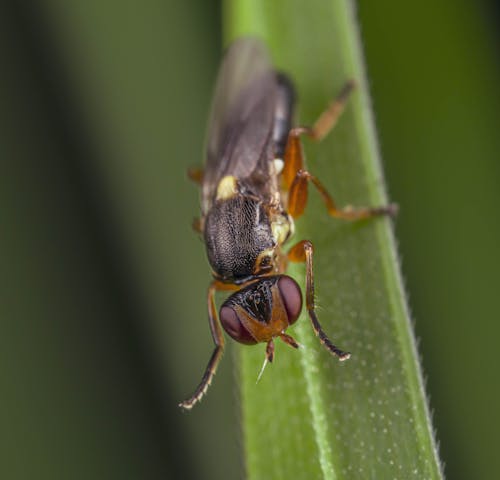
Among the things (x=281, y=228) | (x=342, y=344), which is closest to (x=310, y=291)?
(x=342, y=344)

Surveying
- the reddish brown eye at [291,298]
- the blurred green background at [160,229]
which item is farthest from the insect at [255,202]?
the blurred green background at [160,229]

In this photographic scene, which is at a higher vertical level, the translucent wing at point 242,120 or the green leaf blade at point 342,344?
the translucent wing at point 242,120

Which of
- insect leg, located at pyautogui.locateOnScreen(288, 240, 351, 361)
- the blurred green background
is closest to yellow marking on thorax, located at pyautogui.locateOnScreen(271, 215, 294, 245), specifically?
insect leg, located at pyautogui.locateOnScreen(288, 240, 351, 361)

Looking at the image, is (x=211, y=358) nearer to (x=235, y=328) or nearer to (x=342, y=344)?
(x=235, y=328)

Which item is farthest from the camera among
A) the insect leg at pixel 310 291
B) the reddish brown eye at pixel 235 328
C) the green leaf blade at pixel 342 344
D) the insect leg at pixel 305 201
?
the insect leg at pixel 305 201

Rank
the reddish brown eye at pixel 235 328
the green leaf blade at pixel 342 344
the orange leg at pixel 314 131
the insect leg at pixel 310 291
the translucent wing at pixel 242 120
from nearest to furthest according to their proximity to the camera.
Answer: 1. the green leaf blade at pixel 342 344
2. the insect leg at pixel 310 291
3. the reddish brown eye at pixel 235 328
4. the orange leg at pixel 314 131
5. the translucent wing at pixel 242 120

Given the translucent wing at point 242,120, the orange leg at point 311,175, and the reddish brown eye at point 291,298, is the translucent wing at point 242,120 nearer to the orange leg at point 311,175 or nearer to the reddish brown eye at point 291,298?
the orange leg at point 311,175

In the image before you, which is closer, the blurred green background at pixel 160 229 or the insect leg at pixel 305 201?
the insect leg at pixel 305 201
